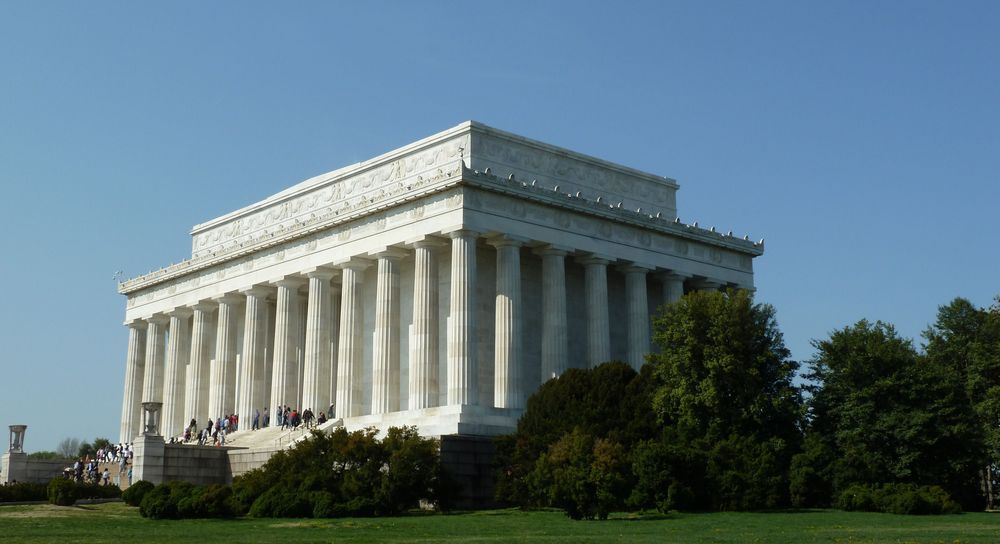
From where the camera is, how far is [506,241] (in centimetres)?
6519

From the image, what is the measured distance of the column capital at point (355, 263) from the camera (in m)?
69.4

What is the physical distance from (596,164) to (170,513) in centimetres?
3974

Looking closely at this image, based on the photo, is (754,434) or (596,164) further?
(596,164)

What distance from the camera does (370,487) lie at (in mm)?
46031

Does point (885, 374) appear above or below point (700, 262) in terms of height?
below

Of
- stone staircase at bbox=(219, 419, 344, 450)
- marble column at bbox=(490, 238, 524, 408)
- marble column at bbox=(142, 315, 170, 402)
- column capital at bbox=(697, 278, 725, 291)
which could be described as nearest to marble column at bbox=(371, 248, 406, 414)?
stone staircase at bbox=(219, 419, 344, 450)

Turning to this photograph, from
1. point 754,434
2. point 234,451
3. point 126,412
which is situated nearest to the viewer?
point 754,434

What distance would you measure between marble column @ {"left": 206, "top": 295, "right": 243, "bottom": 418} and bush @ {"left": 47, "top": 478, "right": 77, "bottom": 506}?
1129 inches

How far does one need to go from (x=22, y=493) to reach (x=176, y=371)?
32.7m

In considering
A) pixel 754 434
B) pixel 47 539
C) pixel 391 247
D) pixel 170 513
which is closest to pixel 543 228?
pixel 391 247

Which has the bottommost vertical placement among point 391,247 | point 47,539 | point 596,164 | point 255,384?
point 47,539

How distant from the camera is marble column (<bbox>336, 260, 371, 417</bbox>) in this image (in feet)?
224

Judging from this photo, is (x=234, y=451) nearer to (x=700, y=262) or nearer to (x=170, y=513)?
→ (x=170, y=513)

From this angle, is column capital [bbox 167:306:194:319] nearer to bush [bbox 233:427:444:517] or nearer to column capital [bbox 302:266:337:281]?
column capital [bbox 302:266:337:281]
